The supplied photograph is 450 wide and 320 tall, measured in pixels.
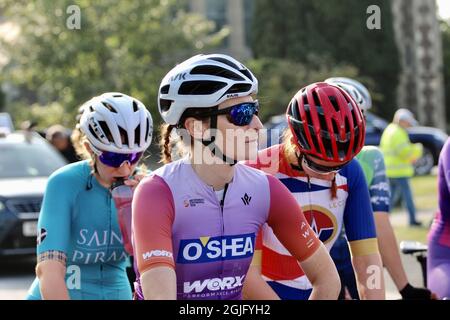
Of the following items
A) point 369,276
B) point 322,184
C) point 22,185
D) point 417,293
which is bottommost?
point 22,185

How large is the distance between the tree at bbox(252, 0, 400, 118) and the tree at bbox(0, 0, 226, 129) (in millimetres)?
16594

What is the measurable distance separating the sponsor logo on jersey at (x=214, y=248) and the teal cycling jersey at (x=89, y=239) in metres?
1.16

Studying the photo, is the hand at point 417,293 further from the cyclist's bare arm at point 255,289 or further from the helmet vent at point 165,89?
the helmet vent at point 165,89

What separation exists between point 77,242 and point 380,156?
200cm

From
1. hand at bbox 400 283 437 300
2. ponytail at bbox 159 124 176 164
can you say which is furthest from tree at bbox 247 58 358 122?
ponytail at bbox 159 124 176 164

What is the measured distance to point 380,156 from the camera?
18.9ft

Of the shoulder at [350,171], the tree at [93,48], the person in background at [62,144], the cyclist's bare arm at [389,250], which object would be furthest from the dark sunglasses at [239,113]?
the tree at [93,48]

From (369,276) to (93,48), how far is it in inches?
1130

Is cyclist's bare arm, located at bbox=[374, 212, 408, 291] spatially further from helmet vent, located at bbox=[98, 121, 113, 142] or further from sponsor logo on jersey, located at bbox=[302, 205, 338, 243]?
helmet vent, located at bbox=[98, 121, 113, 142]

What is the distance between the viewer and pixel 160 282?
3234 mm

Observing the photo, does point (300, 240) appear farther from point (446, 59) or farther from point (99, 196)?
point (446, 59)

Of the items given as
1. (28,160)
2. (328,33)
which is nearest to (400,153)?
(28,160)

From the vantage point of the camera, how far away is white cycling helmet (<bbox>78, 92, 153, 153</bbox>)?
15.3ft

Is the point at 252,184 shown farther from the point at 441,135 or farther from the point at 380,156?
the point at 441,135
